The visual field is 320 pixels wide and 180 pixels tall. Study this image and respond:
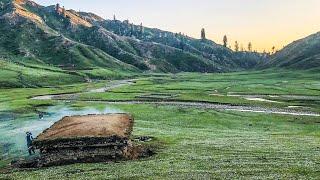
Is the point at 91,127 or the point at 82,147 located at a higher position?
the point at 91,127

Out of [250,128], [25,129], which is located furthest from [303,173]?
[25,129]

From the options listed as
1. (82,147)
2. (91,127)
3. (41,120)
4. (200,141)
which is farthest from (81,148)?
(41,120)

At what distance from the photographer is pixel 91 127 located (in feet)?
196

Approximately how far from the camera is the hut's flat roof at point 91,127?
5534 cm

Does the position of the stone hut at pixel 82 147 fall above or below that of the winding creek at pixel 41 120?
above

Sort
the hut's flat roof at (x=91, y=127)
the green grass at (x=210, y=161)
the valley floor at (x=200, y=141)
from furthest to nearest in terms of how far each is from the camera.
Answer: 1. the hut's flat roof at (x=91, y=127)
2. the valley floor at (x=200, y=141)
3. the green grass at (x=210, y=161)

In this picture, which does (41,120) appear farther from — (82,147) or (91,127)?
(82,147)

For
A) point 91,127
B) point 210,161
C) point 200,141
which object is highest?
point 91,127

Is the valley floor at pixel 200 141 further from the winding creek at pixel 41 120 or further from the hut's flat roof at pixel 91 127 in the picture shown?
the hut's flat roof at pixel 91 127

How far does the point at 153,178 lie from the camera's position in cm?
4206

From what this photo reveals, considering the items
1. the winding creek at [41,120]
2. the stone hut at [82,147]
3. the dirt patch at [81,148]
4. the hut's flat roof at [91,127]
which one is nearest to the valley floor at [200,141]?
the winding creek at [41,120]

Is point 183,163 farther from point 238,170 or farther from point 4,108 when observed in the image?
point 4,108

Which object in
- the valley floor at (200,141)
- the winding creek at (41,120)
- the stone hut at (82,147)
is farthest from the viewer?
the winding creek at (41,120)

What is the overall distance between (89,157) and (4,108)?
253 ft
